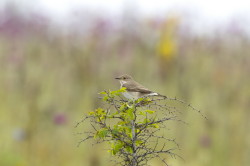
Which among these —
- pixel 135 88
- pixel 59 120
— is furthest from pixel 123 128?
pixel 59 120

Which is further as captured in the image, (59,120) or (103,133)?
(59,120)

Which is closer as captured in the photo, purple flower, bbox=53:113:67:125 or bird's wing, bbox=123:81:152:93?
bird's wing, bbox=123:81:152:93

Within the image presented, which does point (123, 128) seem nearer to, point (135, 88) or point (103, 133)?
point (103, 133)

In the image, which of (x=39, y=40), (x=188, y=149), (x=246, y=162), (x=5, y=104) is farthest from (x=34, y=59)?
(x=246, y=162)

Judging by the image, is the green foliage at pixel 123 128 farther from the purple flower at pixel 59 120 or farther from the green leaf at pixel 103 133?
the purple flower at pixel 59 120

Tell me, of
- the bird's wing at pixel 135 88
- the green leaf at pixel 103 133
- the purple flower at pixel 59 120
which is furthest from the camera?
the purple flower at pixel 59 120

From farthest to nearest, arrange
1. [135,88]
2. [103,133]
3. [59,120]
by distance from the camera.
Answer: [59,120] → [135,88] → [103,133]

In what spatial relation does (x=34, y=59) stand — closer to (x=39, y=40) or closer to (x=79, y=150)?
(x=39, y=40)

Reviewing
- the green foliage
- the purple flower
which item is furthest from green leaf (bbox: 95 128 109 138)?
the purple flower

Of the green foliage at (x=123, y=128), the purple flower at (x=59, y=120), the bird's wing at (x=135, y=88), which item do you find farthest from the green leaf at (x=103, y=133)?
the purple flower at (x=59, y=120)

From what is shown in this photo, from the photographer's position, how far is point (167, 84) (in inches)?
377

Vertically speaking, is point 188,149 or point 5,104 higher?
point 5,104

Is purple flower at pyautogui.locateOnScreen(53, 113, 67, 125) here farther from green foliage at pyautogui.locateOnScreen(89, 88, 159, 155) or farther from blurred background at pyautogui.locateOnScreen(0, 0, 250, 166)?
green foliage at pyautogui.locateOnScreen(89, 88, 159, 155)

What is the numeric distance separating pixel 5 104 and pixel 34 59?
1.60m
